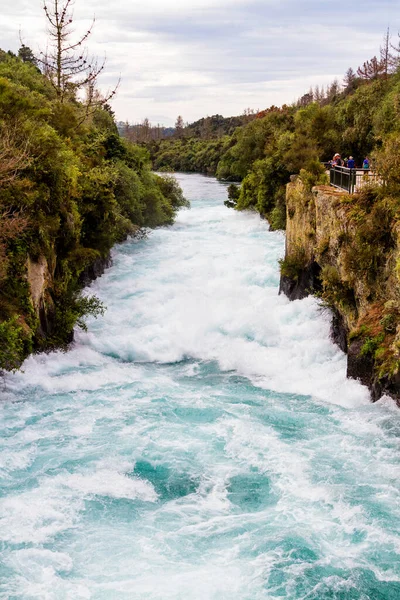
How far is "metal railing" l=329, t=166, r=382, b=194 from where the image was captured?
1770 cm

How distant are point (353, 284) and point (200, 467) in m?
7.52

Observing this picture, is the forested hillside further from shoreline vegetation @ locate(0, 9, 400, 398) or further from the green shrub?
the green shrub

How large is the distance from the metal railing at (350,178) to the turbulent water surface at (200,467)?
13.4 ft

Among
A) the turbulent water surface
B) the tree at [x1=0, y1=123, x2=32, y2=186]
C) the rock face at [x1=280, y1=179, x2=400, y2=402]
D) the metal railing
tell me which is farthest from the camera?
the metal railing

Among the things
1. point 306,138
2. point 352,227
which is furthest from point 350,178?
point 306,138

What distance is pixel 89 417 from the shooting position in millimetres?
15133

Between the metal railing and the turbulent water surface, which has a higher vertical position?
the metal railing

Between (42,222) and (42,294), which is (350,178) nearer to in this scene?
(42,222)

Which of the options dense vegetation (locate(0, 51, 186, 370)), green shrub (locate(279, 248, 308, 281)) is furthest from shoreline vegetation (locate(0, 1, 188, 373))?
green shrub (locate(279, 248, 308, 281))

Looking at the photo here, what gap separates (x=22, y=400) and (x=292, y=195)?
596 inches

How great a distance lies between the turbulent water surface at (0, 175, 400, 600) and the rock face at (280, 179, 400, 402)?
68 cm

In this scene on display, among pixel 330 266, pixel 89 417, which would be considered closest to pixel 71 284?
pixel 89 417

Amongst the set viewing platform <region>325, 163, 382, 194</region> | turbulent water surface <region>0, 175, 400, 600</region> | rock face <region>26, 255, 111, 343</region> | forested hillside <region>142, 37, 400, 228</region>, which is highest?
forested hillside <region>142, 37, 400, 228</region>

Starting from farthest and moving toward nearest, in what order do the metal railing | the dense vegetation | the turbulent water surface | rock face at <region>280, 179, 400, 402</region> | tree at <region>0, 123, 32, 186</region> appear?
1. the metal railing
2. the dense vegetation
3. tree at <region>0, 123, 32, 186</region>
4. rock face at <region>280, 179, 400, 402</region>
5. the turbulent water surface
